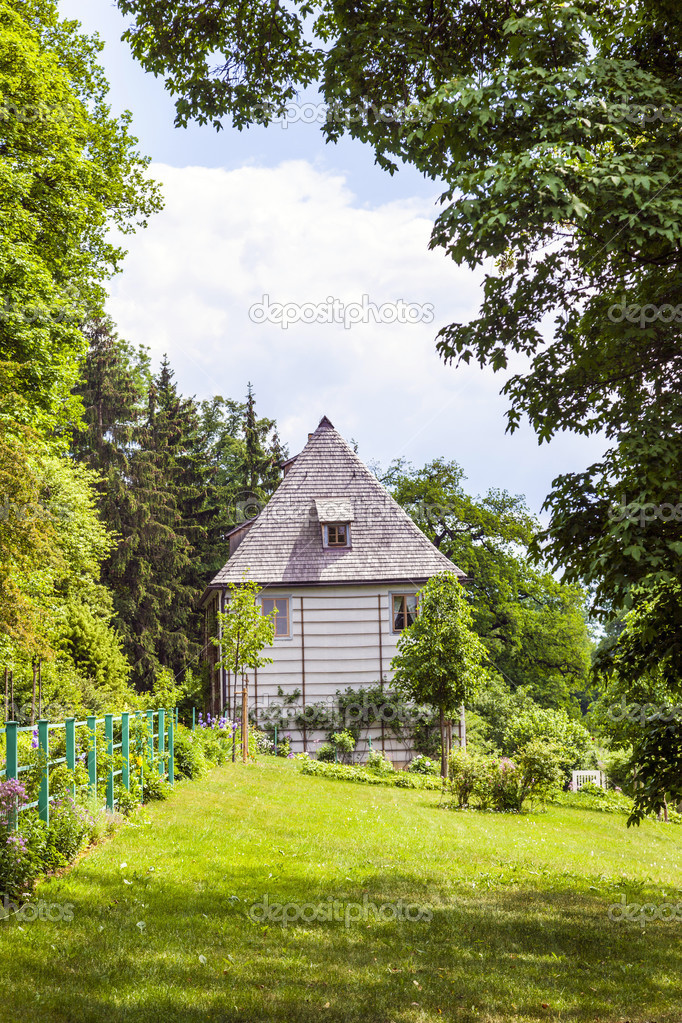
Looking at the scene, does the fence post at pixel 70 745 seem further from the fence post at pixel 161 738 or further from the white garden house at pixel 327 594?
the white garden house at pixel 327 594

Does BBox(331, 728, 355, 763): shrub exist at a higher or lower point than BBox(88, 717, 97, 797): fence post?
lower

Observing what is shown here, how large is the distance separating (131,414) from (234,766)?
87.2ft

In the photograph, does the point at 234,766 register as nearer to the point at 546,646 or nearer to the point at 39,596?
the point at 39,596

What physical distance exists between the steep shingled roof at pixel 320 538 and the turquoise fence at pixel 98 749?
30.1 feet

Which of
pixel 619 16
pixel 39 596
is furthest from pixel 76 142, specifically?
pixel 619 16

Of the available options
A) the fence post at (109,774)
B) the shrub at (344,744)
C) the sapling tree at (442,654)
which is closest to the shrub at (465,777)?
the sapling tree at (442,654)

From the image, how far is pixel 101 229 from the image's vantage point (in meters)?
21.0

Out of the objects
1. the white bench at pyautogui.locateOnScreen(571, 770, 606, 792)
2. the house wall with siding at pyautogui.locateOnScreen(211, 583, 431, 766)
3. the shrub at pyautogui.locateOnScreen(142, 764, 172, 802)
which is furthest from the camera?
the white bench at pyautogui.locateOnScreen(571, 770, 606, 792)

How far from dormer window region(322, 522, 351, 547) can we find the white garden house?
31 millimetres

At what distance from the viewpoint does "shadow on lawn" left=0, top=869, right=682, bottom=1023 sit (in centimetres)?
521

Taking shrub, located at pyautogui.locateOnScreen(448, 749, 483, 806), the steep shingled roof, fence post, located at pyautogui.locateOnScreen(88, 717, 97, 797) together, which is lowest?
shrub, located at pyautogui.locateOnScreen(448, 749, 483, 806)

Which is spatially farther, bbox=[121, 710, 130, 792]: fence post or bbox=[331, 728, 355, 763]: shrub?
bbox=[331, 728, 355, 763]: shrub

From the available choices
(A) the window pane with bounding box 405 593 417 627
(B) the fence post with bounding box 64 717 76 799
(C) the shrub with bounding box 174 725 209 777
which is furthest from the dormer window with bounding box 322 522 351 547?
(B) the fence post with bounding box 64 717 76 799

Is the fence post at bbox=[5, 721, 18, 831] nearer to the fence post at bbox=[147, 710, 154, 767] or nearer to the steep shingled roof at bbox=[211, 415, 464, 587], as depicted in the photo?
the fence post at bbox=[147, 710, 154, 767]
